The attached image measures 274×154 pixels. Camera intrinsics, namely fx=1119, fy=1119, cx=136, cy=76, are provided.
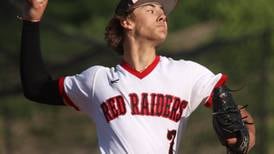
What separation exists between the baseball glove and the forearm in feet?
2.81

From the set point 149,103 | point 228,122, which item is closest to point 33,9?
point 149,103

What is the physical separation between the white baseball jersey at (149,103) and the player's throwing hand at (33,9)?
453 mm

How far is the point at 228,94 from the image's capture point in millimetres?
5703

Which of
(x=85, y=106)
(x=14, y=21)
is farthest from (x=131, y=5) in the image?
(x=14, y=21)

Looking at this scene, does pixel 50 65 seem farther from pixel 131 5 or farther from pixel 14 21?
pixel 131 5

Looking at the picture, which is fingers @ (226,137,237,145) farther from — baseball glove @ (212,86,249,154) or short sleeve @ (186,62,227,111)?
short sleeve @ (186,62,227,111)

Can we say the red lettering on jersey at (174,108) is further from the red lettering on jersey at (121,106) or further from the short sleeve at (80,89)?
the short sleeve at (80,89)

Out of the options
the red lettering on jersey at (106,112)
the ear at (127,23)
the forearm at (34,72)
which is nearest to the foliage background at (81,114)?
the forearm at (34,72)

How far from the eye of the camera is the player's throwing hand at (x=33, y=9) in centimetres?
577

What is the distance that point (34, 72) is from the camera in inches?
232

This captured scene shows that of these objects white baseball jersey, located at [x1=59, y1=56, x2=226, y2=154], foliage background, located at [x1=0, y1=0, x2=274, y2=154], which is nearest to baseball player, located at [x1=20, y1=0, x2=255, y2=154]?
white baseball jersey, located at [x1=59, y1=56, x2=226, y2=154]

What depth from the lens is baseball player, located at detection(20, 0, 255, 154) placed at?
18.6 ft

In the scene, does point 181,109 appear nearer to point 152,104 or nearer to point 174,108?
point 174,108

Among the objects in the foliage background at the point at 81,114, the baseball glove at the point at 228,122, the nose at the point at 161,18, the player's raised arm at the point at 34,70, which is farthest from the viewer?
the foliage background at the point at 81,114
